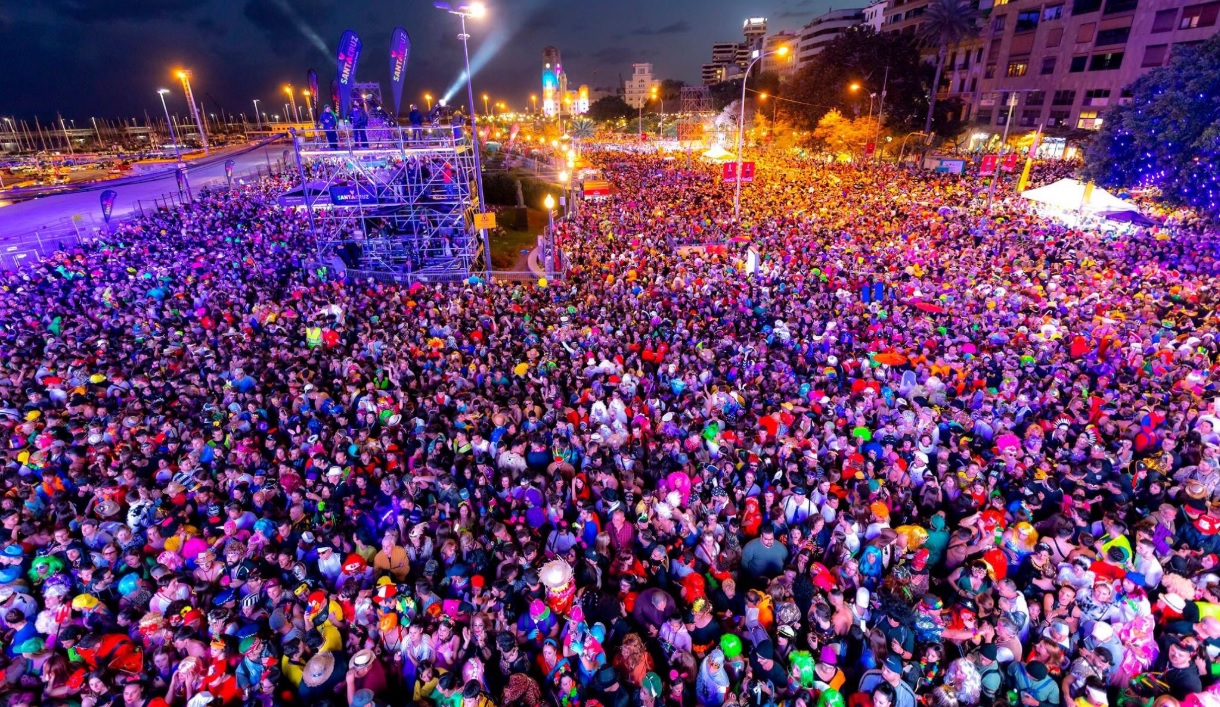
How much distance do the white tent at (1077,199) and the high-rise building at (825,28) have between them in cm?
8845

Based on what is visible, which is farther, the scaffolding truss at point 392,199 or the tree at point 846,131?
the tree at point 846,131

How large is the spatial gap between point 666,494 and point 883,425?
11.1 ft

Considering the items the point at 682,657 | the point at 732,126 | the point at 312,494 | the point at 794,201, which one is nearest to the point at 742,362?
the point at 682,657

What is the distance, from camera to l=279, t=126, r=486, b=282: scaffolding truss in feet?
52.2

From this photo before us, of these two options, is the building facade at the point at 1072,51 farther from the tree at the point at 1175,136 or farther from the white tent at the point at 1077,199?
the white tent at the point at 1077,199

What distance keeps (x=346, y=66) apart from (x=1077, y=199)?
22809mm

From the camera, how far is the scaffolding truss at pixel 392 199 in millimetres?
15898

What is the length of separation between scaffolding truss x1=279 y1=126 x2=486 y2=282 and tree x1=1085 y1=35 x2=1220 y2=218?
22.6 meters

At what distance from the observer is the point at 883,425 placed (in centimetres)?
738

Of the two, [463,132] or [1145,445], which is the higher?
[463,132]

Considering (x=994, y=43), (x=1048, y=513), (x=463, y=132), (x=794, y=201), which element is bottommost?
(x=1048, y=513)

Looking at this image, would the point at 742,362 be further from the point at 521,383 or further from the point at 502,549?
the point at 502,549

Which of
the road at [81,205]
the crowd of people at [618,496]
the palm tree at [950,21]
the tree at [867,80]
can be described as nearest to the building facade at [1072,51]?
the palm tree at [950,21]

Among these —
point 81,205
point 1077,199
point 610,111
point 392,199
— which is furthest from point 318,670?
point 610,111
